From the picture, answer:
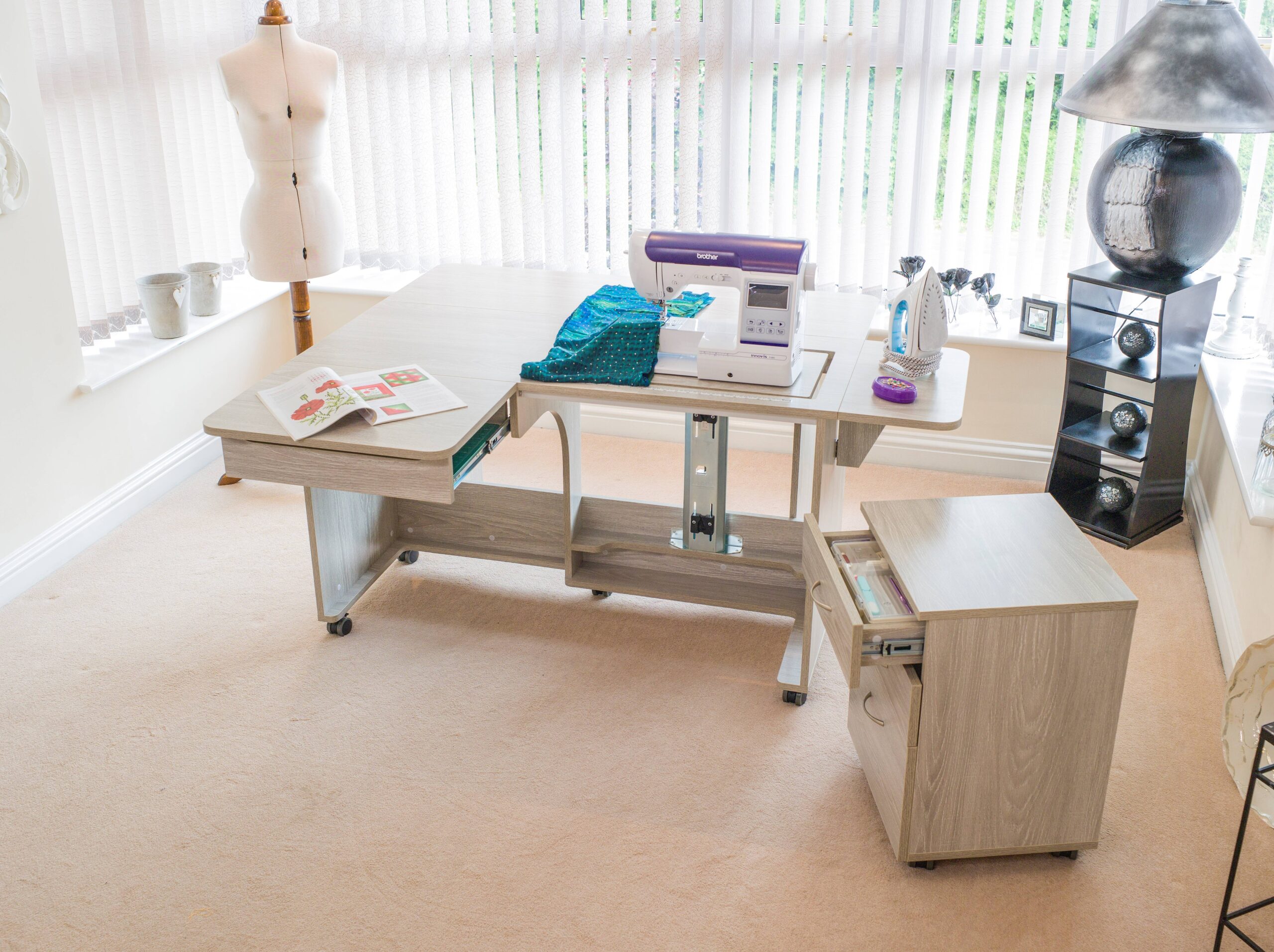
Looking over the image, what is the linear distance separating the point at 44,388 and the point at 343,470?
1269 mm

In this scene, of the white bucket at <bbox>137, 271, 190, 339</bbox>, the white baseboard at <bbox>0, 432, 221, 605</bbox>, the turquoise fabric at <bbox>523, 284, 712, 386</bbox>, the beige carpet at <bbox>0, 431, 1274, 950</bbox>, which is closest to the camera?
the beige carpet at <bbox>0, 431, 1274, 950</bbox>

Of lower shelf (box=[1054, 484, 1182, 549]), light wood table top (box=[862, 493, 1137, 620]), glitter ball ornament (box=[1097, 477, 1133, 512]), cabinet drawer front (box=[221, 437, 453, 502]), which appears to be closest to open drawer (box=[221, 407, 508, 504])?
cabinet drawer front (box=[221, 437, 453, 502])

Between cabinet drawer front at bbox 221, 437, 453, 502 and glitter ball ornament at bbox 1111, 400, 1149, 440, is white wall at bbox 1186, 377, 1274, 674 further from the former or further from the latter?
cabinet drawer front at bbox 221, 437, 453, 502

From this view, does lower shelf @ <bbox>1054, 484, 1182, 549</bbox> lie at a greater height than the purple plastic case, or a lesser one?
lesser

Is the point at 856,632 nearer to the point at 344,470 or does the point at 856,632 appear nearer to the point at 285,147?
the point at 344,470

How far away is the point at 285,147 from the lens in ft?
10.7

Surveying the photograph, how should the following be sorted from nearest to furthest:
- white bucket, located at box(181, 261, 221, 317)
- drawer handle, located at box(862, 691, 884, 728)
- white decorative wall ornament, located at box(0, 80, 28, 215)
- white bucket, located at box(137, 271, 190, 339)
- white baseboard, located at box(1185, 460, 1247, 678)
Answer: drawer handle, located at box(862, 691, 884, 728) → white baseboard, located at box(1185, 460, 1247, 678) → white decorative wall ornament, located at box(0, 80, 28, 215) → white bucket, located at box(137, 271, 190, 339) → white bucket, located at box(181, 261, 221, 317)

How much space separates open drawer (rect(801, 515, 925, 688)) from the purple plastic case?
0.40 metres

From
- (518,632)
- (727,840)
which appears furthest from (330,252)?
(727,840)

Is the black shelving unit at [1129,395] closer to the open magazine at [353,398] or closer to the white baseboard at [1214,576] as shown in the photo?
the white baseboard at [1214,576]

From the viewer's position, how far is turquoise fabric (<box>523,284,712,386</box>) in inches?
98.3

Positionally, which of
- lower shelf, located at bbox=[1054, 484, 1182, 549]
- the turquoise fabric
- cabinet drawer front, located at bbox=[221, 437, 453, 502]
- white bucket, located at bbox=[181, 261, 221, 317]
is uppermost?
the turquoise fabric

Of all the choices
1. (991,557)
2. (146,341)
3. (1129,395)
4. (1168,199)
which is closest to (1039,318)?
(1129,395)

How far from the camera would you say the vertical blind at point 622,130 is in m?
3.34
